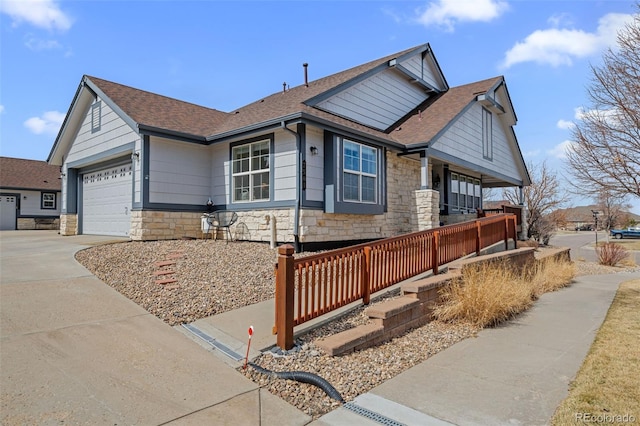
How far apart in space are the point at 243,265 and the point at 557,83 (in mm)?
8539

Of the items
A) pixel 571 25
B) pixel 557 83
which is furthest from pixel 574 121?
pixel 571 25

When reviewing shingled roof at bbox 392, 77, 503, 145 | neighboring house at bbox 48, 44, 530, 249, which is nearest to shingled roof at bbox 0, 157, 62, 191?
neighboring house at bbox 48, 44, 530, 249

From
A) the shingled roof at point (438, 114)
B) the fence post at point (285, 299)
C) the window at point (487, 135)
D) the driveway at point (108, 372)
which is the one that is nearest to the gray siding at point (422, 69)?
the shingled roof at point (438, 114)

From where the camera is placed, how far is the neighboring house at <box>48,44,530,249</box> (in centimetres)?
1052

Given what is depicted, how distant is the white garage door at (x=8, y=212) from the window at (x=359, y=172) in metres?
23.0

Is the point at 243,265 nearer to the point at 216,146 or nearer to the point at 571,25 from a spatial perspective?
the point at 216,146

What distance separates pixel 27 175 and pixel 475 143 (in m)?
27.2

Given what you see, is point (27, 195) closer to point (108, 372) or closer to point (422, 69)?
point (422, 69)

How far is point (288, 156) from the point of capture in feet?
33.8

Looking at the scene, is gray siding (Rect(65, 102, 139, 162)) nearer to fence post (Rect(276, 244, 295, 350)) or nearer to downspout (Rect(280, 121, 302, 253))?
downspout (Rect(280, 121, 302, 253))

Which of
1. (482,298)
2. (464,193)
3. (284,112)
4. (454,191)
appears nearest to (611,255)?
(464,193)

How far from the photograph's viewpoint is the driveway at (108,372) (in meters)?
3.11

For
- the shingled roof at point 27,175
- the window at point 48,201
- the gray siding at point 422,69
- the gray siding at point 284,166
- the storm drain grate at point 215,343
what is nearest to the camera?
the storm drain grate at point 215,343

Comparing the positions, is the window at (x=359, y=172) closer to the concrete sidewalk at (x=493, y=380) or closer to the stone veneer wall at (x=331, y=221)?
the stone veneer wall at (x=331, y=221)
